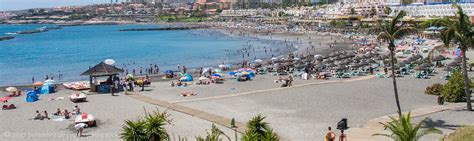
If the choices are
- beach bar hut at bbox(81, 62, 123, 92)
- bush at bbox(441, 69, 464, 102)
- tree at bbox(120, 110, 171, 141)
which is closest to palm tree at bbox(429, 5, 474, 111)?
bush at bbox(441, 69, 464, 102)

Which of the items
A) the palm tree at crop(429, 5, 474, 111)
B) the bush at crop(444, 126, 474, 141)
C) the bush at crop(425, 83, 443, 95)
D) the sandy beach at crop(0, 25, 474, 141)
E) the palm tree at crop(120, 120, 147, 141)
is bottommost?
the sandy beach at crop(0, 25, 474, 141)

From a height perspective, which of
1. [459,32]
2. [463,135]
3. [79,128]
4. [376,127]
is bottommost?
[79,128]

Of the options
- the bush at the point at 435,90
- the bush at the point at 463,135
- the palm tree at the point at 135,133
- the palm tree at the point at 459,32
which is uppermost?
the palm tree at the point at 459,32

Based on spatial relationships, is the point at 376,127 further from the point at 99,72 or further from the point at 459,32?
the point at 99,72

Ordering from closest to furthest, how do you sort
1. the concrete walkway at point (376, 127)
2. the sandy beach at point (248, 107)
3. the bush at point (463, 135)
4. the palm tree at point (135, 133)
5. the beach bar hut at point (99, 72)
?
the palm tree at point (135, 133)
the bush at point (463, 135)
the concrete walkway at point (376, 127)
the sandy beach at point (248, 107)
the beach bar hut at point (99, 72)

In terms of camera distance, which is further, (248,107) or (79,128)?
(248,107)

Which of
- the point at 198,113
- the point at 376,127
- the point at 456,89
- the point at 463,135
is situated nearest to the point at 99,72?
the point at 198,113

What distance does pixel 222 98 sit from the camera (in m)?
30.2

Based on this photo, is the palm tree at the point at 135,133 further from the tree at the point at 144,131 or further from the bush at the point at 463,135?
the bush at the point at 463,135

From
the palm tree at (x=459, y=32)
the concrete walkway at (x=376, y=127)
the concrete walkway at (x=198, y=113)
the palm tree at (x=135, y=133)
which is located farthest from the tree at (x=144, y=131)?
the palm tree at (x=459, y=32)

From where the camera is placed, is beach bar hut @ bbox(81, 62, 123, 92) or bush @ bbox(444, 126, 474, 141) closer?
bush @ bbox(444, 126, 474, 141)

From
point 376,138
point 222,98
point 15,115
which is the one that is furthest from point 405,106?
point 15,115

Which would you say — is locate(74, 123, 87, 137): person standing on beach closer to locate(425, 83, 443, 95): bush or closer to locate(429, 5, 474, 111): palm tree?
locate(429, 5, 474, 111): palm tree

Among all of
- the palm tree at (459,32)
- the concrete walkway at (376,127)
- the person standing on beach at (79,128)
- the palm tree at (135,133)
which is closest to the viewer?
the palm tree at (135,133)
